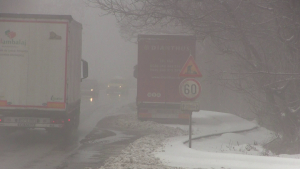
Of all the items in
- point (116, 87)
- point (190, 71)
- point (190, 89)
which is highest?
point (116, 87)

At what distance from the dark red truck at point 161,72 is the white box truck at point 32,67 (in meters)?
6.08

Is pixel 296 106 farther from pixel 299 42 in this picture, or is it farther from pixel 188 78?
pixel 188 78

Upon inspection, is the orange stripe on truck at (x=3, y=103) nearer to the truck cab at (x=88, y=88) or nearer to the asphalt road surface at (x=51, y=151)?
the asphalt road surface at (x=51, y=151)

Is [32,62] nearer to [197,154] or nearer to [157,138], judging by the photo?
[157,138]

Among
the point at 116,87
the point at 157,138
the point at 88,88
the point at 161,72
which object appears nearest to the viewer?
the point at 157,138

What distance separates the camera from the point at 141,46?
1781 cm

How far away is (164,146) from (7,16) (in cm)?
559

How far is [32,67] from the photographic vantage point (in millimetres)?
12000

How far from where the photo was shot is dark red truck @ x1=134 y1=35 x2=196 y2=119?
1778 centimetres

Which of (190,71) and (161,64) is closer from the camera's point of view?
(190,71)

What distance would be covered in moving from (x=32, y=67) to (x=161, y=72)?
22.8ft

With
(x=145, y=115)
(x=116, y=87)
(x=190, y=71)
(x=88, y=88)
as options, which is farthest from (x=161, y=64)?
(x=116, y=87)

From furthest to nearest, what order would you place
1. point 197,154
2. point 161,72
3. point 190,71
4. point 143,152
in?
point 161,72, point 190,71, point 143,152, point 197,154

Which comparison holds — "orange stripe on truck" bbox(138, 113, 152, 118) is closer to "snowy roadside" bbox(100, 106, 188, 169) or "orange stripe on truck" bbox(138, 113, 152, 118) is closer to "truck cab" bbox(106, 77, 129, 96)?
"snowy roadside" bbox(100, 106, 188, 169)
